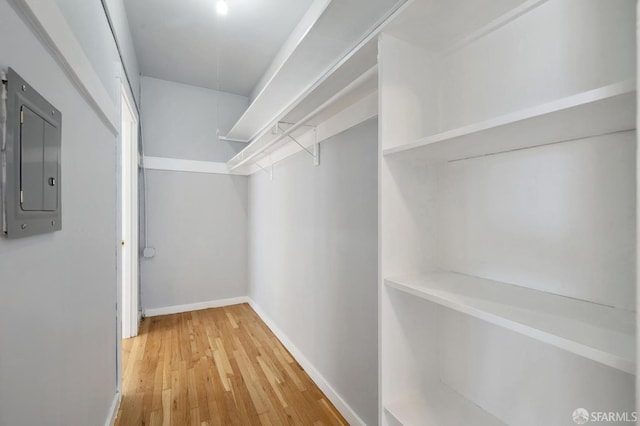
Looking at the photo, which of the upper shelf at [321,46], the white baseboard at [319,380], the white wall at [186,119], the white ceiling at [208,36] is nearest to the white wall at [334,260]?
the white baseboard at [319,380]

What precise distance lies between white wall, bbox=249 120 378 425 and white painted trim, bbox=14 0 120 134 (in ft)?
3.96

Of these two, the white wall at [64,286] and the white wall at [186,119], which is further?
the white wall at [186,119]

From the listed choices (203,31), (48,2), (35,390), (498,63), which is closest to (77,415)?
(35,390)

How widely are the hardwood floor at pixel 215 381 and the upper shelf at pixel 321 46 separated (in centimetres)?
182

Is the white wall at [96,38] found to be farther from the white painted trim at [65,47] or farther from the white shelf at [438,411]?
the white shelf at [438,411]

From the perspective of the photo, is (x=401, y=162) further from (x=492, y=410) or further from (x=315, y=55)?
(x=315, y=55)

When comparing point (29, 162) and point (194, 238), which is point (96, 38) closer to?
point (29, 162)

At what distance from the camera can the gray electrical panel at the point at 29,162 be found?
0.62 metres

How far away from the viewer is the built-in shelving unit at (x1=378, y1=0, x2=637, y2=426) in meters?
0.64

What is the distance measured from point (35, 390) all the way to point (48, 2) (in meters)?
1.05

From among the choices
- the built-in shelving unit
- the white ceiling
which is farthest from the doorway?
the built-in shelving unit

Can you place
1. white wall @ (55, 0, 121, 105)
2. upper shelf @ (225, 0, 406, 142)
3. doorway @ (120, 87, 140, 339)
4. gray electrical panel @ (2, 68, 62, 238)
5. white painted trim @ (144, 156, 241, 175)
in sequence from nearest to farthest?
gray electrical panel @ (2, 68, 62, 238), white wall @ (55, 0, 121, 105), upper shelf @ (225, 0, 406, 142), doorway @ (120, 87, 140, 339), white painted trim @ (144, 156, 241, 175)

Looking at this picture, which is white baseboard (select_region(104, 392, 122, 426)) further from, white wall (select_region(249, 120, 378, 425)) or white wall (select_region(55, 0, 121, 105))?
white wall (select_region(55, 0, 121, 105))

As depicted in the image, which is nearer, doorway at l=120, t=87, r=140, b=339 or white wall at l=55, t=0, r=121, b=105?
white wall at l=55, t=0, r=121, b=105
